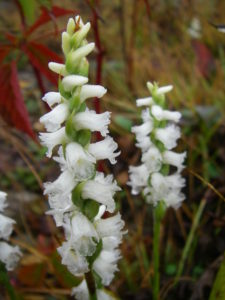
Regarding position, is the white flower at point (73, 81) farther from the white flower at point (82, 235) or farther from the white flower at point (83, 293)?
the white flower at point (83, 293)

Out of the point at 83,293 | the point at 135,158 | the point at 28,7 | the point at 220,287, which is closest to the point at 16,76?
the point at 28,7

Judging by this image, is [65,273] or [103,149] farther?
[65,273]

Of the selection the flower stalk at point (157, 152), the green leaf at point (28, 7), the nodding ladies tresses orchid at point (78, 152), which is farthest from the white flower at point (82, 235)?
the green leaf at point (28, 7)

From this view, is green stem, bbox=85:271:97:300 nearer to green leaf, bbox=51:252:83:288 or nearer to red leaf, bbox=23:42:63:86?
green leaf, bbox=51:252:83:288

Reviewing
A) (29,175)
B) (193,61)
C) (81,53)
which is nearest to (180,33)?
(193,61)

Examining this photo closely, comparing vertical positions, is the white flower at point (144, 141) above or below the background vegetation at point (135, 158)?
above

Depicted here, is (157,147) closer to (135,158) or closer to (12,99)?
(12,99)

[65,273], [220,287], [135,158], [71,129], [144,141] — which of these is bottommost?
[135,158]
